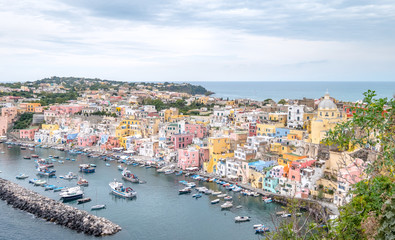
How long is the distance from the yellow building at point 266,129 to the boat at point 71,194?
12.8m

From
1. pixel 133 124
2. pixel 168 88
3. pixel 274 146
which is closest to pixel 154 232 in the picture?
pixel 274 146

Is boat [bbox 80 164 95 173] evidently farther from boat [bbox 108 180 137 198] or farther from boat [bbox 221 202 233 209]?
boat [bbox 221 202 233 209]

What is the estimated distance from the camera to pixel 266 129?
84.6 ft

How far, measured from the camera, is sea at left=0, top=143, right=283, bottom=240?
14.5m

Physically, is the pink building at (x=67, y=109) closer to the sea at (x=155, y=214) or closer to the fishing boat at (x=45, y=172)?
the fishing boat at (x=45, y=172)

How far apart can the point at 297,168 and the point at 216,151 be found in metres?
6.59

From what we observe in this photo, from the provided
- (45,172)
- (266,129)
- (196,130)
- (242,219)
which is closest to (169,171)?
(196,130)

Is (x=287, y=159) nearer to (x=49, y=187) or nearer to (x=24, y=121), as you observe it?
(x=49, y=187)

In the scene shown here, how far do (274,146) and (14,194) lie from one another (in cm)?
1431

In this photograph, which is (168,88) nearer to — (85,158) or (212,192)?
(85,158)

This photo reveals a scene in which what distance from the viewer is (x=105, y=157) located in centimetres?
2830

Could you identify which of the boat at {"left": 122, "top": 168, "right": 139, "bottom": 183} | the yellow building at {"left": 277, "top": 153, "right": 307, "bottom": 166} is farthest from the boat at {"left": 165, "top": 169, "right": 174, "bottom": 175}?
the yellow building at {"left": 277, "top": 153, "right": 307, "bottom": 166}

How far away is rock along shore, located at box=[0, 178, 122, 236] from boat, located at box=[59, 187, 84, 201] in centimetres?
80

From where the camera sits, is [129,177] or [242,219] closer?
[242,219]
